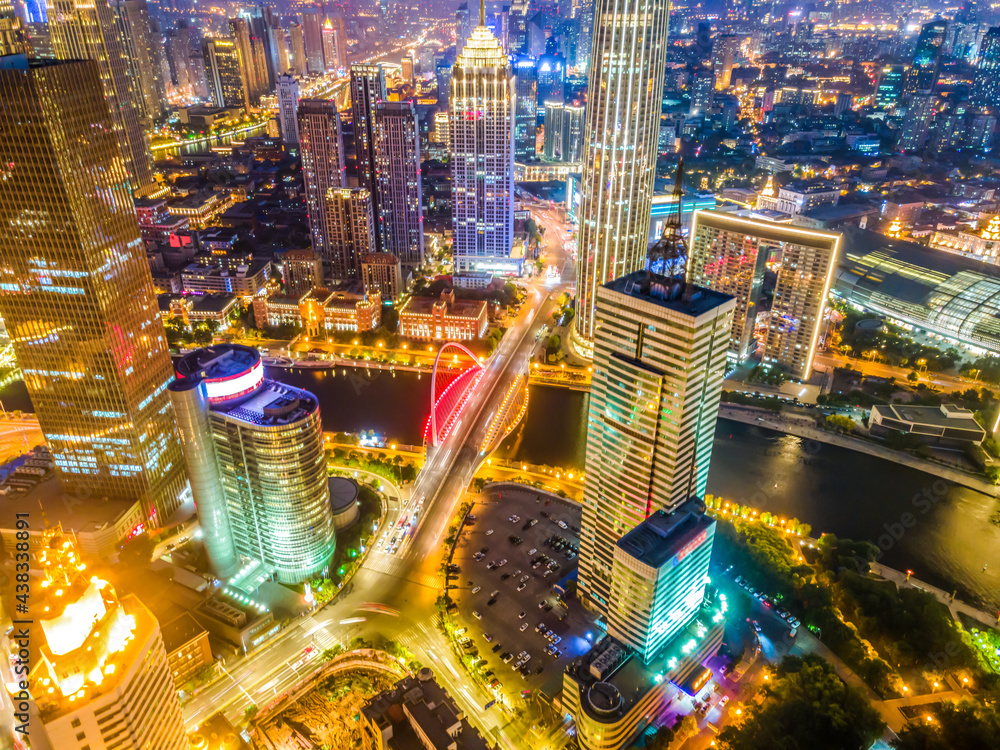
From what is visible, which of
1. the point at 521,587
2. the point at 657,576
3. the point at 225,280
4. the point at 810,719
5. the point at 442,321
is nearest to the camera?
the point at 657,576

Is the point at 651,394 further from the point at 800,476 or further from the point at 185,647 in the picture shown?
the point at 185,647

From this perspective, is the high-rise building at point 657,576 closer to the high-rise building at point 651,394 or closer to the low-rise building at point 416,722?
the high-rise building at point 651,394

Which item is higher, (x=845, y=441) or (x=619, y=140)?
(x=619, y=140)

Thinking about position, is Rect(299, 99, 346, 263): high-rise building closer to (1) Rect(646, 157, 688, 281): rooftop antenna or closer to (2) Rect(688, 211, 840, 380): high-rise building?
(2) Rect(688, 211, 840, 380): high-rise building

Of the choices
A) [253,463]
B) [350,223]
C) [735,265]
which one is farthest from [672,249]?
[350,223]

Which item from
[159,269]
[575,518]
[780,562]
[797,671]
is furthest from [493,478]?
[159,269]

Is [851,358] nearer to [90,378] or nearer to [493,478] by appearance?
[493,478]

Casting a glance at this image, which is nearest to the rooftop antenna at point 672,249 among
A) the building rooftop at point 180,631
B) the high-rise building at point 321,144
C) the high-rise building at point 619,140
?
the high-rise building at point 619,140
